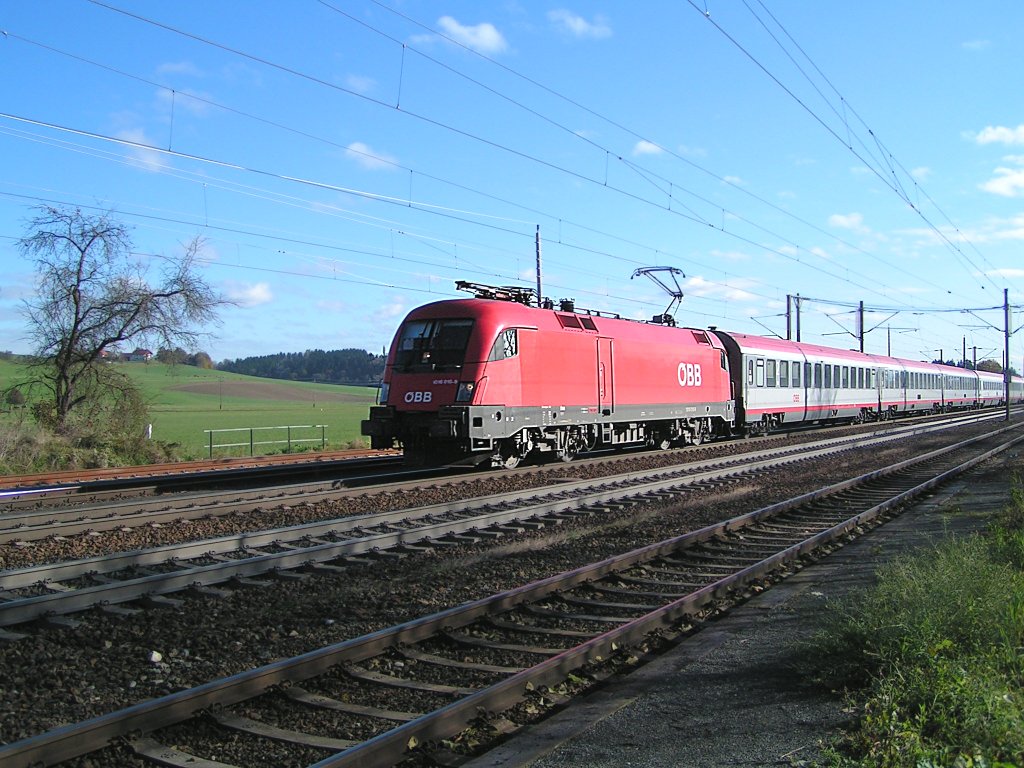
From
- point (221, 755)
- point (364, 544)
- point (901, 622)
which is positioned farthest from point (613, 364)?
point (221, 755)

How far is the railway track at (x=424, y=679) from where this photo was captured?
13.5 ft

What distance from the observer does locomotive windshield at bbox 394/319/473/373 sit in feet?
53.0

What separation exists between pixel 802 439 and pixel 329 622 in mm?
25265

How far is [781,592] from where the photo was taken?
25.5ft

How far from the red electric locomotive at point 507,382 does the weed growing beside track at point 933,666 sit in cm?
986

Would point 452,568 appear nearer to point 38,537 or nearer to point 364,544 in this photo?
point 364,544

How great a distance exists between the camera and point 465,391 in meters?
15.7

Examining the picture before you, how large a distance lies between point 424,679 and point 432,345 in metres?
11.6

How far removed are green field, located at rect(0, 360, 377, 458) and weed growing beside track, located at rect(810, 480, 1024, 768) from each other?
2387cm

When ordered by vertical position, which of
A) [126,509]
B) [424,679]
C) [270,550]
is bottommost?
[424,679]

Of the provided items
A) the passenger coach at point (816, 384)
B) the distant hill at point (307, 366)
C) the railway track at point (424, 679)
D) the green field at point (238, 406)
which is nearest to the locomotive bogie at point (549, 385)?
the passenger coach at point (816, 384)

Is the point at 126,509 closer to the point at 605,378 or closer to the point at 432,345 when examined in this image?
the point at 432,345

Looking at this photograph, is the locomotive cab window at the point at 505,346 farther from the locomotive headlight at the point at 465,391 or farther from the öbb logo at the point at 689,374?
the öbb logo at the point at 689,374

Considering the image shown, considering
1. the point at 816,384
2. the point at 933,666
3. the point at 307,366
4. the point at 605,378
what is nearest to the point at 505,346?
the point at 605,378
